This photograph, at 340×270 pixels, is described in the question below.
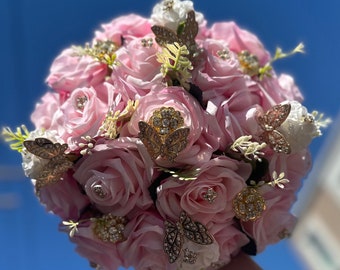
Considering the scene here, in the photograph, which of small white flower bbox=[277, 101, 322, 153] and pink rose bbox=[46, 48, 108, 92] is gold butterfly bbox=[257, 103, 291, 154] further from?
pink rose bbox=[46, 48, 108, 92]

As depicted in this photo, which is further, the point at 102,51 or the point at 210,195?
the point at 102,51

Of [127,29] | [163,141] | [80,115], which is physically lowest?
[163,141]

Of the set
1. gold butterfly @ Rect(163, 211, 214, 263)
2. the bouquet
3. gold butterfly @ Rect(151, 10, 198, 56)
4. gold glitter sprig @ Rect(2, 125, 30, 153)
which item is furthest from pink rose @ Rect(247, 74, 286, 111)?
gold glitter sprig @ Rect(2, 125, 30, 153)

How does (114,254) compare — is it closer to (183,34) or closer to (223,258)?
(223,258)

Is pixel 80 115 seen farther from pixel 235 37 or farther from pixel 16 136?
pixel 235 37

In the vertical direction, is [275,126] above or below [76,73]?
below

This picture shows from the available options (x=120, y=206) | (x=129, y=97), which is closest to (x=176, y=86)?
(x=129, y=97)

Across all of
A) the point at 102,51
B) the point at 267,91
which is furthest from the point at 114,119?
the point at 267,91
